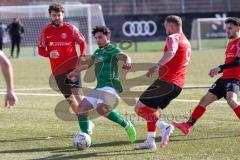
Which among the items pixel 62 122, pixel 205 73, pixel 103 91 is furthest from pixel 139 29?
pixel 103 91

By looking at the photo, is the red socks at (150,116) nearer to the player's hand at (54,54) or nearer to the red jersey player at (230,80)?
the red jersey player at (230,80)

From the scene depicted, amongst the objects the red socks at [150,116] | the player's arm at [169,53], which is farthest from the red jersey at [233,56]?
the red socks at [150,116]

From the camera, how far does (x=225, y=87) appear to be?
31.8 feet

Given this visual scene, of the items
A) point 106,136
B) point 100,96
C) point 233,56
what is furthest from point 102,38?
point 233,56

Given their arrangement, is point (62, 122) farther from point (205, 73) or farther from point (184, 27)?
point (184, 27)

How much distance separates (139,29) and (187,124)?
90.5ft

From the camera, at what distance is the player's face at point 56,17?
10.3m

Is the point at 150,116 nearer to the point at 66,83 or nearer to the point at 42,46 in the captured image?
the point at 66,83

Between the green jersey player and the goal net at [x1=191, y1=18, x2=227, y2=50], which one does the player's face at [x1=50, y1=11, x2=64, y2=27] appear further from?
the goal net at [x1=191, y1=18, x2=227, y2=50]

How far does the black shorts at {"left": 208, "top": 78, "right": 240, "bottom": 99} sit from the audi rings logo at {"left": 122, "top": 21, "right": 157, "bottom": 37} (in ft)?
88.2

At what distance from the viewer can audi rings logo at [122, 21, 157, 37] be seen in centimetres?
3669

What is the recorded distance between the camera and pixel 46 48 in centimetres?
1073

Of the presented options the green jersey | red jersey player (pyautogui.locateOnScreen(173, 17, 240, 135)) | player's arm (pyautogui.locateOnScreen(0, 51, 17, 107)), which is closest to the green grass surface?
red jersey player (pyautogui.locateOnScreen(173, 17, 240, 135))

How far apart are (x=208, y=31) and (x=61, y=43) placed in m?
29.7
